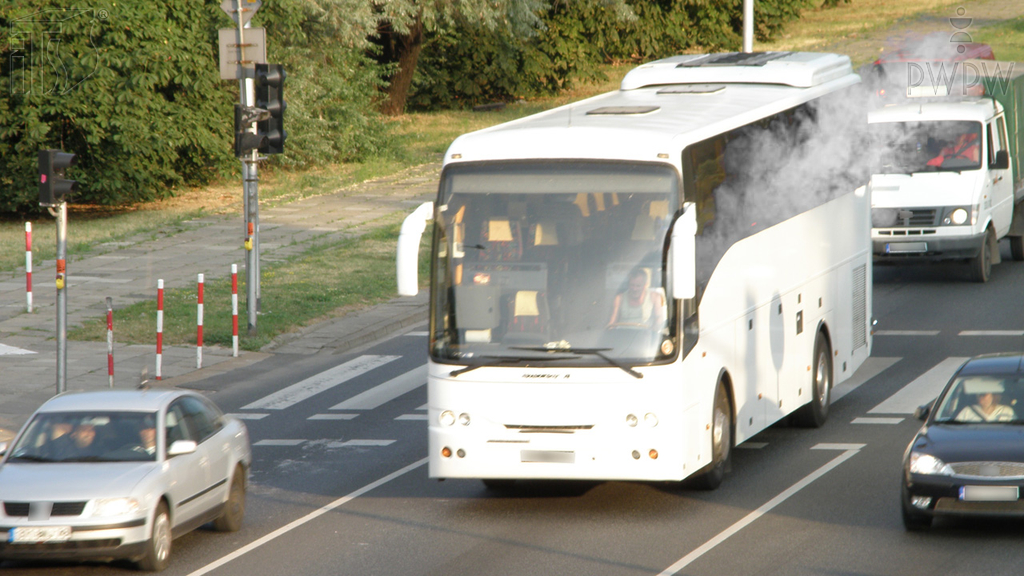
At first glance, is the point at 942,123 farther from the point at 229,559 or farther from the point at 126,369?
the point at 229,559

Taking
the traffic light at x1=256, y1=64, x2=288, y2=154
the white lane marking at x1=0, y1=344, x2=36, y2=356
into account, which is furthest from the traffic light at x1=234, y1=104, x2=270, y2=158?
the white lane marking at x1=0, y1=344, x2=36, y2=356

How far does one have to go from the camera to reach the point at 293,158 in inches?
1436

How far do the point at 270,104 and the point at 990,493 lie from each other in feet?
45.0

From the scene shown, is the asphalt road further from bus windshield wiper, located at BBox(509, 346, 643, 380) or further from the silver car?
bus windshield wiper, located at BBox(509, 346, 643, 380)

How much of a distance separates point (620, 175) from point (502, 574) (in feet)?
11.1

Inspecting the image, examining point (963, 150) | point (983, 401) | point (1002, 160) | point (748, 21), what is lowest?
point (983, 401)

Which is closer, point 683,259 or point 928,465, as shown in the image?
point 928,465

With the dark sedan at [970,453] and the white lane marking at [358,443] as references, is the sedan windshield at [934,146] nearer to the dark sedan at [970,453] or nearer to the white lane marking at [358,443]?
the white lane marking at [358,443]

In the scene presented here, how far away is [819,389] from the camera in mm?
14906

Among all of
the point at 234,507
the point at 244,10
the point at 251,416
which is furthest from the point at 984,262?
the point at 234,507

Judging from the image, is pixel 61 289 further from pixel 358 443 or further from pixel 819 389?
pixel 819 389

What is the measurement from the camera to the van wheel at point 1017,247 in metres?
25.6

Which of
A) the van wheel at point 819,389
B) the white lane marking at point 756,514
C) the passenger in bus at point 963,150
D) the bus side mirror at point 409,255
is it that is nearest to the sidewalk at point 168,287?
the bus side mirror at point 409,255

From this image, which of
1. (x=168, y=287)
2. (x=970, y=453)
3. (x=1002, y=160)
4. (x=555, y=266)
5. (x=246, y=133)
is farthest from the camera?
(x=168, y=287)
